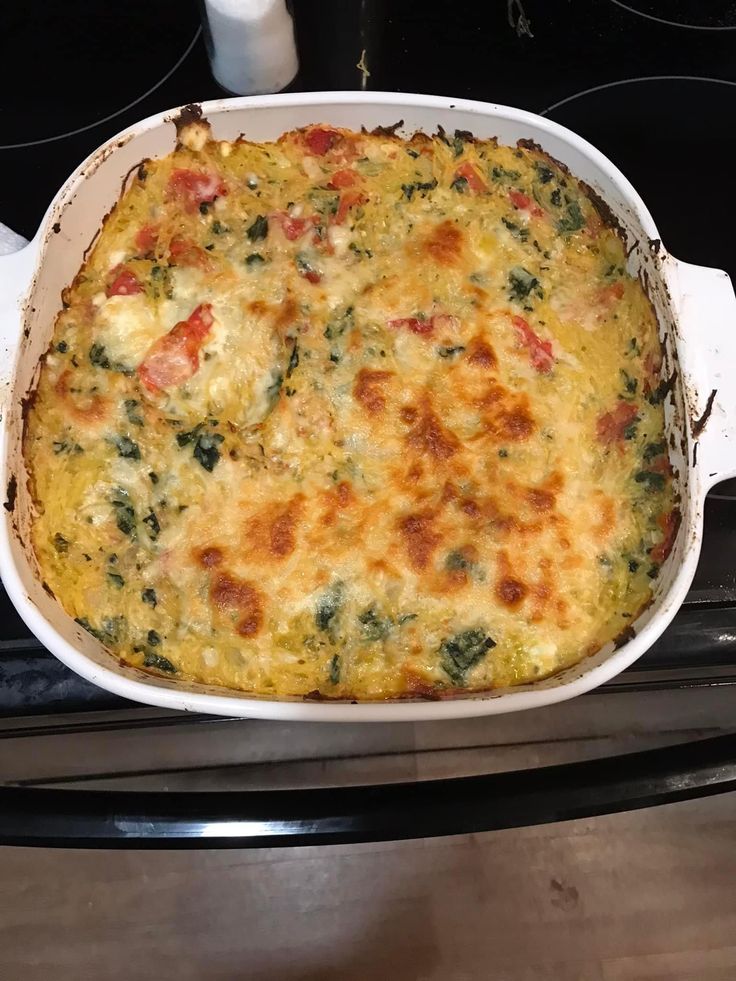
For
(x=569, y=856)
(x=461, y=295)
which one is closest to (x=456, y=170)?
(x=461, y=295)

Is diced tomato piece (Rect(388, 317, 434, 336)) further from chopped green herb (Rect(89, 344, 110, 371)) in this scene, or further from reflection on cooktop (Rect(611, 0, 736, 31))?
reflection on cooktop (Rect(611, 0, 736, 31))

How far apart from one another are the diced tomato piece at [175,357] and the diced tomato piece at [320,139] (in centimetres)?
39

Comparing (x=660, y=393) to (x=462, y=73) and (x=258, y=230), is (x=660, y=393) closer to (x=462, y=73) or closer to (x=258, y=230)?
(x=258, y=230)

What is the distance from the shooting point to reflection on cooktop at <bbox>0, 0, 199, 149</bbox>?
1.51 meters

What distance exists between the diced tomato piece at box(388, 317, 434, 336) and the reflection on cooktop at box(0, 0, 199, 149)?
0.76m

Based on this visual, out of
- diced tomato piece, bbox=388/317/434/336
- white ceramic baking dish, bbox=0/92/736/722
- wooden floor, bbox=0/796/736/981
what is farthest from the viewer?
wooden floor, bbox=0/796/736/981

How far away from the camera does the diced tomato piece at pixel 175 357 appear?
1.22m

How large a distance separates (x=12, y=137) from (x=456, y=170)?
88 centimetres

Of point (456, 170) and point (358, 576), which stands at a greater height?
point (456, 170)

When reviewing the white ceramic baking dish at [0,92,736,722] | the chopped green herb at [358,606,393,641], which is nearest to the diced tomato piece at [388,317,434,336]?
the white ceramic baking dish at [0,92,736,722]

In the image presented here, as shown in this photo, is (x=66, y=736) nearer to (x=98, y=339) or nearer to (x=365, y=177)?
(x=98, y=339)

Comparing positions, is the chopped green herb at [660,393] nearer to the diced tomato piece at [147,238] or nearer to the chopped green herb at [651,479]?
the chopped green herb at [651,479]

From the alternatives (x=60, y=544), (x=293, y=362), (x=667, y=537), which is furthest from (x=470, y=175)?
(x=60, y=544)

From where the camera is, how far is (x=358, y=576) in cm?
114
